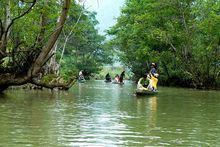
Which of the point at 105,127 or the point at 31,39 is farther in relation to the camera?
the point at 31,39

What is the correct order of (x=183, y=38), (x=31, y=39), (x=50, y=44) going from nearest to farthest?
(x=50, y=44) < (x=31, y=39) < (x=183, y=38)

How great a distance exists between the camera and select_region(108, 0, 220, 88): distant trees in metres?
34.8

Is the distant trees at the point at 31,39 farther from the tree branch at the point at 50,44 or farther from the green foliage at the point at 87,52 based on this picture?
the green foliage at the point at 87,52

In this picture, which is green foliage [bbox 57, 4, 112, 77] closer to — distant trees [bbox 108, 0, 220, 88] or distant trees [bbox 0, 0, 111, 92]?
distant trees [bbox 108, 0, 220, 88]

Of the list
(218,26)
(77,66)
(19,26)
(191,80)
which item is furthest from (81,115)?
(77,66)

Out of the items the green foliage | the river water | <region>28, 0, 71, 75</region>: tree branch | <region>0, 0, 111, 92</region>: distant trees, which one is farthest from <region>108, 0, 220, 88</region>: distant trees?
the river water

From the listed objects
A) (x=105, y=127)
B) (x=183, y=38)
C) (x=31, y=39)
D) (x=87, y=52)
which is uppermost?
(x=87, y=52)

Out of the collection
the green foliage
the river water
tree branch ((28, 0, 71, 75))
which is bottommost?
the river water

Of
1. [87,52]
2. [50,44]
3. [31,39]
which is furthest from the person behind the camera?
[87,52]

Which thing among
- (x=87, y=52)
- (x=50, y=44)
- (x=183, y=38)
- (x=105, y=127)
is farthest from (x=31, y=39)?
(x=87, y=52)

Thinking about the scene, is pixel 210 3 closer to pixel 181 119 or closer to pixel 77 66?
pixel 181 119

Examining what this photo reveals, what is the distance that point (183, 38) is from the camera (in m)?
36.6

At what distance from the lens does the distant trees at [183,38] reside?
34750mm

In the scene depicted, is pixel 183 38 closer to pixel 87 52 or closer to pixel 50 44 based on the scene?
pixel 50 44
